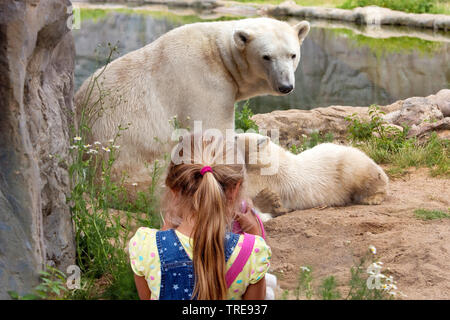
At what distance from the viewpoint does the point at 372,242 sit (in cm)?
372

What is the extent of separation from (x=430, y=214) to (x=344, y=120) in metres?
3.34

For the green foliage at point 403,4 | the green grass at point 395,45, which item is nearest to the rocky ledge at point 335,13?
the green foliage at point 403,4

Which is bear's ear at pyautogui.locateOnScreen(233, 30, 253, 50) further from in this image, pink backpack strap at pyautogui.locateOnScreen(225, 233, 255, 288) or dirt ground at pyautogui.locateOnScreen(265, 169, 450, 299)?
pink backpack strap at pyautogui.locateOnScreen(225, 233, 255, 288)

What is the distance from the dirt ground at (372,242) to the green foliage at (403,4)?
19336 millimetres

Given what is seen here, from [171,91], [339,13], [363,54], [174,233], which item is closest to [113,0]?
Answer: [339,13]

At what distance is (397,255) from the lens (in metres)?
3.50

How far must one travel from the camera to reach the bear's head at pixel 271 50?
4.37 metres

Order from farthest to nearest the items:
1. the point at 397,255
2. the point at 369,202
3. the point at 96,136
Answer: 1. the point at 369,202
2. the point at 96,136
3. the point at 397,255

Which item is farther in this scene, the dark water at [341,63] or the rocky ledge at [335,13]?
the rocky ledge at [335,13]

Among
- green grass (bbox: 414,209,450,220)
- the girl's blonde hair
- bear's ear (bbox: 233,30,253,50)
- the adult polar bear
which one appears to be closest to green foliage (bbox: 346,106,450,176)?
green grass (bbox: 414,209,450,220)

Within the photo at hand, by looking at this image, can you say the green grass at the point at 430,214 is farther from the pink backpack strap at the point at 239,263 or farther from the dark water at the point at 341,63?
the dark water at the point at 341,63

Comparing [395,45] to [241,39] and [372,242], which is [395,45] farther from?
[372,242]

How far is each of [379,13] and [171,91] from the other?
66.3 feet
